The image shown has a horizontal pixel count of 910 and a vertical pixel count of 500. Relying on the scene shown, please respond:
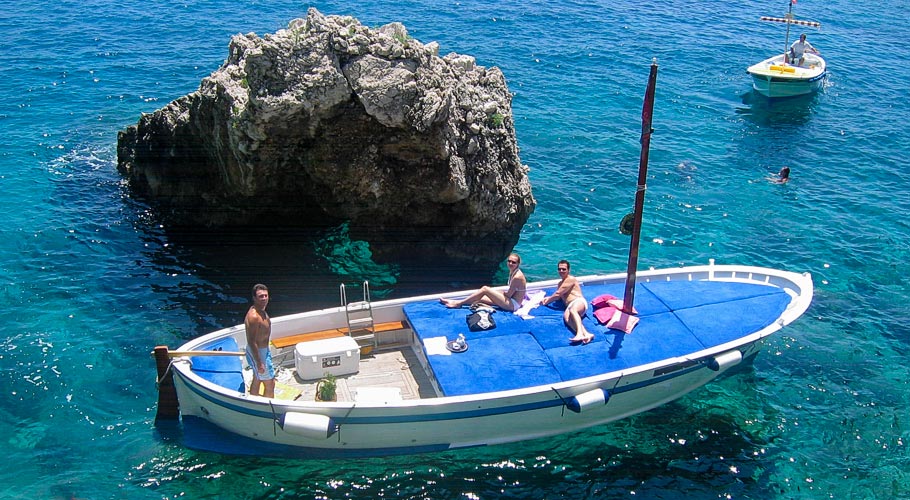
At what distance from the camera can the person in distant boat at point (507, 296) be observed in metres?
15.6

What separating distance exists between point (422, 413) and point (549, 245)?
993cm

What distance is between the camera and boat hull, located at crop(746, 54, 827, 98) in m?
32.3

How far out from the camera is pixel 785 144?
29.1 metres

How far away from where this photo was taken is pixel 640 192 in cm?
1415

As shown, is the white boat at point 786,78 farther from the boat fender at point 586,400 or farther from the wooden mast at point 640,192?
the boat fender at point 586,400

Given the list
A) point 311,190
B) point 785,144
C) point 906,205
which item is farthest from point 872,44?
point 311,190

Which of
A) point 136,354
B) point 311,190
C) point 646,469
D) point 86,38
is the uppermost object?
point 86,38

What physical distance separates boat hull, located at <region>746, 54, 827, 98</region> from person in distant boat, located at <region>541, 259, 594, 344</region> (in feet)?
69.6

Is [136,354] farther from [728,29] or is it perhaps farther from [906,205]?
[728,29]

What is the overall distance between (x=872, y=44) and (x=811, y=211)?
68.6 feet

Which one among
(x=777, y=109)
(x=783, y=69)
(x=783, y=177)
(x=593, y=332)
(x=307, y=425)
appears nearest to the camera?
(x=307, y=425)

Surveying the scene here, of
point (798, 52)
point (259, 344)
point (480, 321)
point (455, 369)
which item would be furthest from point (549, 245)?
point (798, 52)

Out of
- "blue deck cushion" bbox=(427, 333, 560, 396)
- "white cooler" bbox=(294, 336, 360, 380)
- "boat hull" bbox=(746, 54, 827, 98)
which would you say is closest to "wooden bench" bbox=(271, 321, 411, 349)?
"white cooler" bbox=(294, 336, 360, 380)

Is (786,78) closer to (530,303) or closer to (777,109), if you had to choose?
(777,109)
